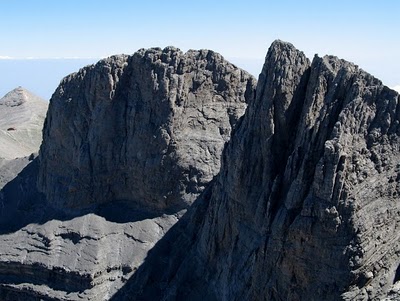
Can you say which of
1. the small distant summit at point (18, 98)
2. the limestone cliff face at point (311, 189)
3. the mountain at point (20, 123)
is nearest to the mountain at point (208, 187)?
the limestone cliff face at point (311, 189)

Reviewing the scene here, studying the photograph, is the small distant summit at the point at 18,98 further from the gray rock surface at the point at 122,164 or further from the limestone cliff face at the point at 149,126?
the limestone cliff face at the point at 149,126

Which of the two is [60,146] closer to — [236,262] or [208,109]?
[208,109]

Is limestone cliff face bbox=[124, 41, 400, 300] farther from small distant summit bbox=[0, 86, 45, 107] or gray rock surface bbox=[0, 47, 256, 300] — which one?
small distant summit bbox=[0, 86, 45, 107]

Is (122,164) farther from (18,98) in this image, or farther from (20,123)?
(18,98)

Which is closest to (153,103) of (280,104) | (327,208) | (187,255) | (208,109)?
(208,109)

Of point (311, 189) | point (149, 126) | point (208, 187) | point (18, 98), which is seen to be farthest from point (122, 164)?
point (18, 98)
